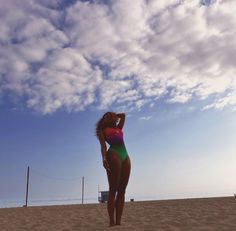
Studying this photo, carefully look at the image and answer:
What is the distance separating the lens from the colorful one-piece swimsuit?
22.1ft

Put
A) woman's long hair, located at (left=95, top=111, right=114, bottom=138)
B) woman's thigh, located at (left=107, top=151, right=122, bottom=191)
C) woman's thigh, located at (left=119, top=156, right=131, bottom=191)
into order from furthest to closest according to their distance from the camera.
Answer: woman's long hair, located at (left=95, top=111, right=114, bottom=138) < woman's thigh, located at (left=119, top=156, right=131, bottom=191) < woman's thigh, located at (left=107, top=151, right=122, bottom=191)

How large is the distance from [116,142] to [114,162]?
38 centimetres

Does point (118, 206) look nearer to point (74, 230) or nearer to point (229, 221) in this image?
point (74, 230)

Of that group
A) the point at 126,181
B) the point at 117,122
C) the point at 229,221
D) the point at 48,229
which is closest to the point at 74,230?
the point at 48,229

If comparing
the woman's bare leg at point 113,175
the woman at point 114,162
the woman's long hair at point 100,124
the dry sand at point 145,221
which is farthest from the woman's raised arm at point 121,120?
the dry sand at point 145,221

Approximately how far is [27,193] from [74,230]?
106 ft

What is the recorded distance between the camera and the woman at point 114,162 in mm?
6633

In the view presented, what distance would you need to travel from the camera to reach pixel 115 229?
6457 millimetres

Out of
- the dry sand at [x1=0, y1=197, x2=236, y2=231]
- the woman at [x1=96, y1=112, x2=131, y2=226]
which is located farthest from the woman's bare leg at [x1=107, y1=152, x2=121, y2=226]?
the dry sand at [x1=0, y1=197, x2=236, y2=231]

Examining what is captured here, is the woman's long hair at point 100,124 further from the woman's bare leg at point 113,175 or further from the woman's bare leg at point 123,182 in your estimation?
the woman's bare leg at point 123,182

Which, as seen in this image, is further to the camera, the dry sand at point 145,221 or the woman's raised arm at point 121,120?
the woman's raised arm at point 121,120

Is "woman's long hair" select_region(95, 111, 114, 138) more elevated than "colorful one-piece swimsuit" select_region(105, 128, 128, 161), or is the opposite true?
"woman's long hair" select_region(95, 111, 114, 138)

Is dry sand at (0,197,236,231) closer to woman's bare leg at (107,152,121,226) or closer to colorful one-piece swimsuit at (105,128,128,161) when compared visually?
woman's bare leg at (107,152,121,226)

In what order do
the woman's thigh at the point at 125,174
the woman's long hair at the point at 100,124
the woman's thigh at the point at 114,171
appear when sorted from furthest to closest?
the woman's long hair at the point at 100,124, the woman's thigh at the point at 125,174, the woman's thigh at the point at 114,171
